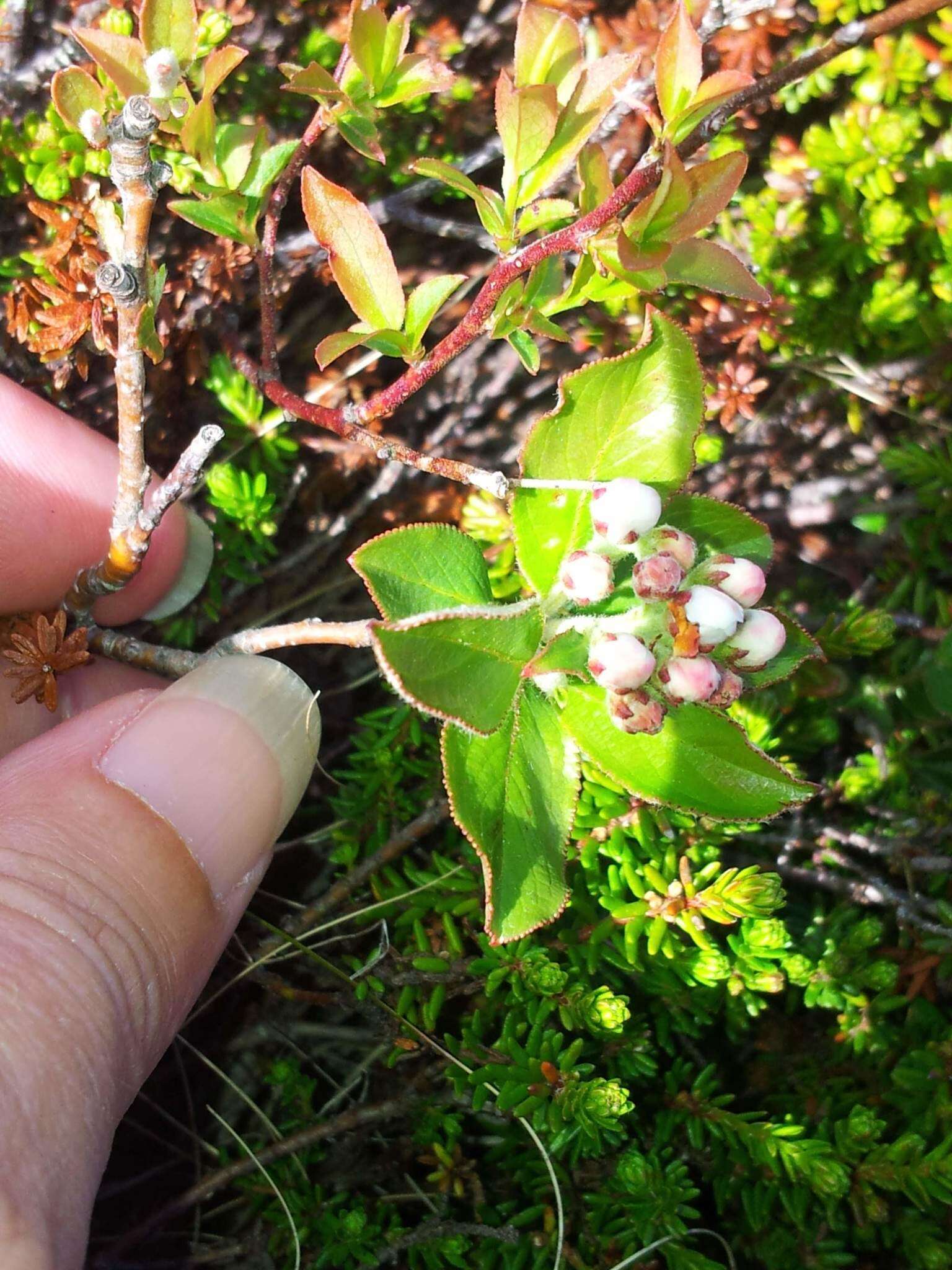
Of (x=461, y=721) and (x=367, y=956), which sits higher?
(x=461, y=721)

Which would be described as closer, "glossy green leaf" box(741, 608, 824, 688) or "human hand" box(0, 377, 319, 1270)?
"human hand" box(0, 377, 319, 1270)

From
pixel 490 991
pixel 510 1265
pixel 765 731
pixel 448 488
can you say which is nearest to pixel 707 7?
pixel 448 488

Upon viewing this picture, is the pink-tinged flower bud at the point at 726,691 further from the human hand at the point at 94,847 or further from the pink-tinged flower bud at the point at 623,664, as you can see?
the human hand at the point at 94,847

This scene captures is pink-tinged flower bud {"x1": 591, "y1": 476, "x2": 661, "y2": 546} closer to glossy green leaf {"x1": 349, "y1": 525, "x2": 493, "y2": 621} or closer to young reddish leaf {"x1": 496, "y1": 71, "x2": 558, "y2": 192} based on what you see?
glossy green leaf {"x1": 349, "y1": 525, "x2": 493, "y2": 621}

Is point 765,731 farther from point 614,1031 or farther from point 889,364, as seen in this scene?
point 889,364

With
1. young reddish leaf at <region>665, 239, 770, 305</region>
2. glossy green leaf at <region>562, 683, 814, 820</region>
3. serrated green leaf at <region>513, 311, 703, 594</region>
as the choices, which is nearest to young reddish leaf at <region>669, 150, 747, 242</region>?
young reddish leaf at <region>665, 239, 770, 305</region>

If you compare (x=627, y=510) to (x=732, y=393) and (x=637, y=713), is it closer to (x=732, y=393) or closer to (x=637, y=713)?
(x=637, y=713)
